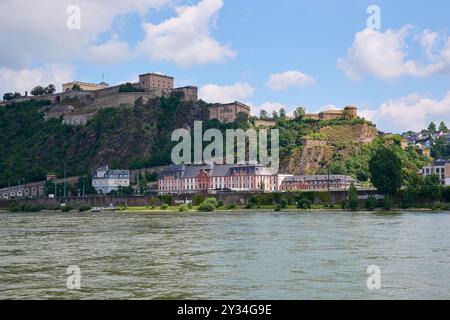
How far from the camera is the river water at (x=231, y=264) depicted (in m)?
21.0

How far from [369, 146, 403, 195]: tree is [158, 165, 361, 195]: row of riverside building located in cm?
1881

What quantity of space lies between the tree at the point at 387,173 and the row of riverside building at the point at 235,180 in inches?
741

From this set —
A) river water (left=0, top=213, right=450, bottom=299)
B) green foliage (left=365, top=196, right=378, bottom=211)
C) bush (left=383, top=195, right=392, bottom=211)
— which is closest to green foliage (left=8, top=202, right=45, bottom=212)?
green foliage (left=365, top=196, right=378, bottom=211)

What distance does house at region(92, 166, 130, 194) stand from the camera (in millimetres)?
122750

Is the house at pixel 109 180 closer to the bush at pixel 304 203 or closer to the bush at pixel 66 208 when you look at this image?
the bush at pixel 66 208

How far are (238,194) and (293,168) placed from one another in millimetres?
25438

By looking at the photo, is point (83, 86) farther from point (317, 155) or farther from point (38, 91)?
point (317, 155)

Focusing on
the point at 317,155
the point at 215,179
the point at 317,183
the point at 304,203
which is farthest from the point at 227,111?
the point at 304,203

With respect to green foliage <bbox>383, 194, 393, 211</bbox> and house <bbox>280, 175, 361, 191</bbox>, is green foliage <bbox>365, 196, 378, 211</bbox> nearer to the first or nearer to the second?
green foliage <bbox>383, 194, 393, 211</bbox>

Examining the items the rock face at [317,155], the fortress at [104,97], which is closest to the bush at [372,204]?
the rock face at [317,155]

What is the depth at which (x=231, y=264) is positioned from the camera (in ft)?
90.4

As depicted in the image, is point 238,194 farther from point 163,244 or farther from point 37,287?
point 37,287

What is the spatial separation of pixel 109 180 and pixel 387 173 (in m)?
58.9
